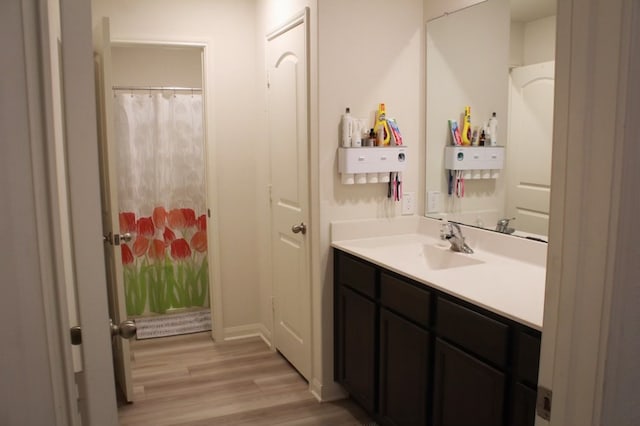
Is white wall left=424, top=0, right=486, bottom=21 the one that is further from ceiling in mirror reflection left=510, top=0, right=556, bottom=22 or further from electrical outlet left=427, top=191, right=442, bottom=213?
electrical outlet left=427, top=191, right=442, bottom=213

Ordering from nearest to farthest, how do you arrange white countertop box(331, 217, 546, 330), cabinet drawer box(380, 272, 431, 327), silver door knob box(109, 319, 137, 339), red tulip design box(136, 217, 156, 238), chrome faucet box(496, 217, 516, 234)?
silver door knob box(109, 319, 137, 339) → white countertop box(331, 217, 546, 330) → cabinet drawer box(380, 272, 431, 327) → chrome faucet box(496, 217, 516, 234) → red tulip design box(136, 217, 156, 238)

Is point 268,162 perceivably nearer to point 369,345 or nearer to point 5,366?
point 369,345

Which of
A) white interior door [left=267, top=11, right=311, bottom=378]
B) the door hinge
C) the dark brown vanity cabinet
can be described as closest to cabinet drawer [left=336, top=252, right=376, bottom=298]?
the dark brown vanity cabinet

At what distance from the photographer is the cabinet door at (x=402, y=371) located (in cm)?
219

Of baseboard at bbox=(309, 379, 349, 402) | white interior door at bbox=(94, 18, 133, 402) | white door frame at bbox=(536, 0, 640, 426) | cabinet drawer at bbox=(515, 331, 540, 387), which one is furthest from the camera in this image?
baseboard at bbox=(309, 379, 349, 402)

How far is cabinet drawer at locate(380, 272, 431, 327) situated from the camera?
7.02 feet

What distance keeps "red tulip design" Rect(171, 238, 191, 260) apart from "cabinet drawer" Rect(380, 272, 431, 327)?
2.42 m

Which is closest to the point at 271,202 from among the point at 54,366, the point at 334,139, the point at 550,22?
the point at 334,139

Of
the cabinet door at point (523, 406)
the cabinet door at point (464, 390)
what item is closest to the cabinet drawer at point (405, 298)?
the cabinet door at point (464, 390)

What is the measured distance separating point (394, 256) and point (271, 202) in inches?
51.2

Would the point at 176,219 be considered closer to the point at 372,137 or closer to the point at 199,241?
the point at 199,241

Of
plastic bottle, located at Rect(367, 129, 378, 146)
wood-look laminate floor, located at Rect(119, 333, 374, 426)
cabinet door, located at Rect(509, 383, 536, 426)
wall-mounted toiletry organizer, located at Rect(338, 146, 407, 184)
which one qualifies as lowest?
wood-look laminate floor, located at Rect(119, 333, 374, 426)

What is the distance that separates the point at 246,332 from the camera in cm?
400

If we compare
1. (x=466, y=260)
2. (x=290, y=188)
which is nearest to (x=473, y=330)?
(x=466, y=260)
